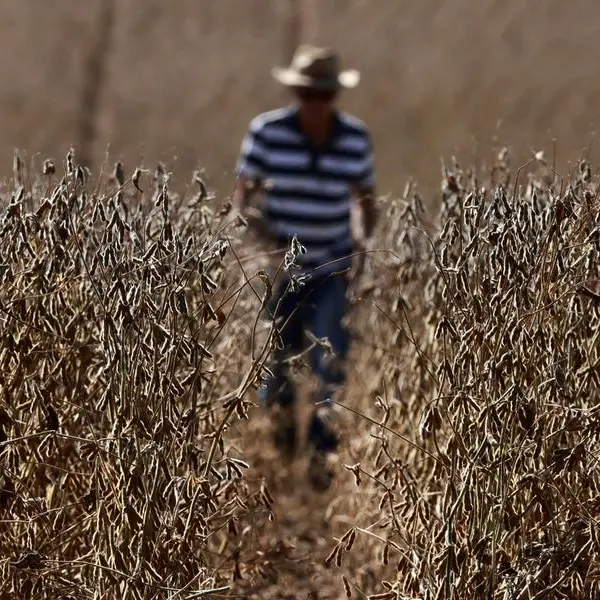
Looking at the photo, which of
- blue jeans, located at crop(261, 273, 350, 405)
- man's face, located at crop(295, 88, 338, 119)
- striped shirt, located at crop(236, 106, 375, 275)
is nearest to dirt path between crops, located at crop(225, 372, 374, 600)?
blue jeans, located at crop(261, 273, 350, 405)

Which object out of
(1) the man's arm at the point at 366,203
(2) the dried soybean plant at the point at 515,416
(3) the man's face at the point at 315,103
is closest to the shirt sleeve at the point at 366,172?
(1) the man's arm at the point at 366,203

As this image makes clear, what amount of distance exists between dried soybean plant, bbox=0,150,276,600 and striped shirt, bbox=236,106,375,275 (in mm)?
2791

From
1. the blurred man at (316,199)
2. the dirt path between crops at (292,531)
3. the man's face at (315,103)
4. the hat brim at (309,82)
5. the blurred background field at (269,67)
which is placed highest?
Answer: the hat brim at (309,82)

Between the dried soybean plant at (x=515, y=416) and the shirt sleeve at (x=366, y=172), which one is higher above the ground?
the dried soybean plant at (x=515, y=416)

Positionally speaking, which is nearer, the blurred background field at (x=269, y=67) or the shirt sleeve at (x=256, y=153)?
the shirt sleeve at (x=256, y=153)

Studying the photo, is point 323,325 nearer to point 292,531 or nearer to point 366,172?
point 366,172

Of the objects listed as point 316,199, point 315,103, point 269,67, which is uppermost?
point 315,103

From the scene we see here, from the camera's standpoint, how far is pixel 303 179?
6.43 metres

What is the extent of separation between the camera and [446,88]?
61.8 ft

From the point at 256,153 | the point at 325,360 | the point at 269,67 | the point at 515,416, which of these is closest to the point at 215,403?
the point at 515,416

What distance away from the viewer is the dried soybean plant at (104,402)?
3.18 m

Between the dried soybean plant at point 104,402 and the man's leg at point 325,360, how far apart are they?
2634mm

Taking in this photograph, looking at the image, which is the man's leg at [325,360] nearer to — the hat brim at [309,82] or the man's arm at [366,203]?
the man's arm at [366,203]

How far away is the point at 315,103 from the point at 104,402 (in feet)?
11.5
